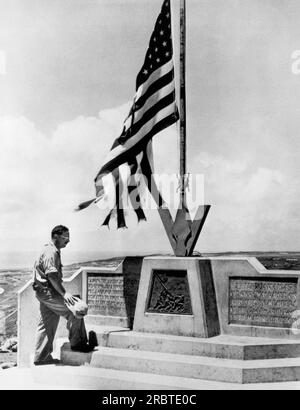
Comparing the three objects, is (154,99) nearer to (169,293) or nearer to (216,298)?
(169,293)

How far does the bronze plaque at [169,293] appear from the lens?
8.12 meters

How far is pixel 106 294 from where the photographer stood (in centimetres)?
920

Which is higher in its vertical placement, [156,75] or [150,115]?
[156,75]

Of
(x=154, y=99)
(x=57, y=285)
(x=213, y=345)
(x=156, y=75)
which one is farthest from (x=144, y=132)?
(x=213, y=345)

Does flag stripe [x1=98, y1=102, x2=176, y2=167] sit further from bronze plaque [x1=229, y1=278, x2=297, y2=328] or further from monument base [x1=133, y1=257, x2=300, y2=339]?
bronze plaque [x1=229, y1=278, x2=297, y2=328]

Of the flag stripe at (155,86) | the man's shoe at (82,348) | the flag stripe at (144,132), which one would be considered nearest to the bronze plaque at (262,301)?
the man's shoe at (82,348)

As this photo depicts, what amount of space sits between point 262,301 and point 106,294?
249cm

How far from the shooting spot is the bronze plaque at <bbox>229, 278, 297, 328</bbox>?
26.0 feet

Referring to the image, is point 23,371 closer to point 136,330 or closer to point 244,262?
point 136,330

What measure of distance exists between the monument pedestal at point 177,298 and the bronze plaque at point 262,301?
0.30 meters

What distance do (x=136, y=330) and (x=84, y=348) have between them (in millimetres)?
819

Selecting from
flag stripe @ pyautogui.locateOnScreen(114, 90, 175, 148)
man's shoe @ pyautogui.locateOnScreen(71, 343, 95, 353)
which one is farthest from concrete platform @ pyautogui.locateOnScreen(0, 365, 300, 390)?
flag stripe @ pyautogui.locateOnScreen(114, 90, 175, 148)

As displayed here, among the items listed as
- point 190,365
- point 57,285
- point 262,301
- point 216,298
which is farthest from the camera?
point 216,298
